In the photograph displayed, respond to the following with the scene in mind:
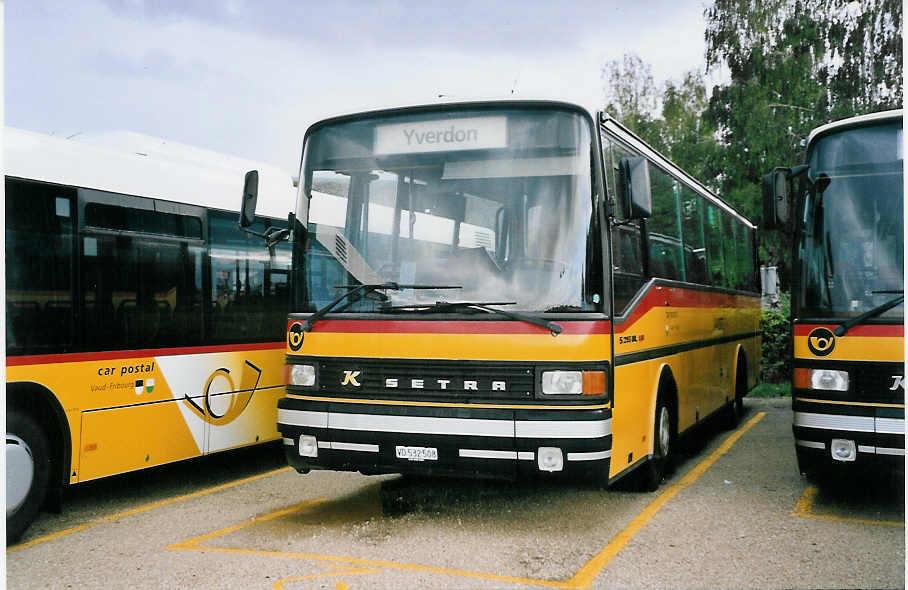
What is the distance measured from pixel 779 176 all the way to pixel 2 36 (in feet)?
18.4

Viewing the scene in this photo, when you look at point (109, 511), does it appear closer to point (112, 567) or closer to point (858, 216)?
point (112, 567)

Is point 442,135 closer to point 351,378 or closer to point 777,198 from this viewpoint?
point 351,378

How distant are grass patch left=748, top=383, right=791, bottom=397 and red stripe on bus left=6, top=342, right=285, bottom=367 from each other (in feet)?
34.3

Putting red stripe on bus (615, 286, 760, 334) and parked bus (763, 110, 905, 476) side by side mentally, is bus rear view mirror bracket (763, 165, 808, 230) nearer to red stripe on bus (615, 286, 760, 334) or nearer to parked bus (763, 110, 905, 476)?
parked bus (763, 110, 905, 476)

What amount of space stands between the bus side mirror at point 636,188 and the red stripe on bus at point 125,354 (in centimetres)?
392

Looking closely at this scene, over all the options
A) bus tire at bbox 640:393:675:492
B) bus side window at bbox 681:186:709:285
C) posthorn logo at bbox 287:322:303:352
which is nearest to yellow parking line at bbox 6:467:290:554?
posthorn logo at bbox 287:322:303:352

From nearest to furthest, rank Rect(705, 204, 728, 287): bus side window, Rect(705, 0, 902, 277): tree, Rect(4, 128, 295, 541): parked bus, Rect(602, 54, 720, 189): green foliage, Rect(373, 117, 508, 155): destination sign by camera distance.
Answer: Rect(373, 117, 508, 155): destination sign → Rect(4, 128, 295, 541): parked bus → Rect(705, 204, 728, 287): bus side window → Rect(705, 0, 902, 277): tree → Rect(602, 54, 720, 189): green foliage

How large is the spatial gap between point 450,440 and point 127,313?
294 cm

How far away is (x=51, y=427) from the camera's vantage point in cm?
667

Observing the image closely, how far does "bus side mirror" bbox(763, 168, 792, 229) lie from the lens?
6.98m

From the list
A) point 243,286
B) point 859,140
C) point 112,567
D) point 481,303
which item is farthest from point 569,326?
point 243,286

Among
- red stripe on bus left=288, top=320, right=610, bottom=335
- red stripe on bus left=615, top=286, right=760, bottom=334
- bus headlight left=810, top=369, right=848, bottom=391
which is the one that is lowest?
bus headlight left=810, top=369, right=848, bottom=391

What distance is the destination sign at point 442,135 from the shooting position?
635 centimetres

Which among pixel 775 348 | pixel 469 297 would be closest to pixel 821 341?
pixel 469 297
